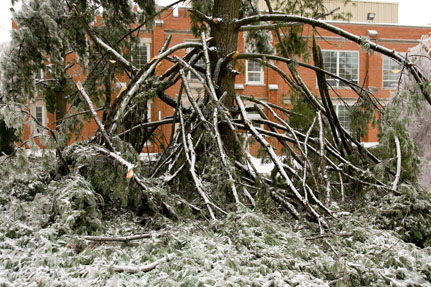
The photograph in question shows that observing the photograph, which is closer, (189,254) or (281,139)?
(189,254)

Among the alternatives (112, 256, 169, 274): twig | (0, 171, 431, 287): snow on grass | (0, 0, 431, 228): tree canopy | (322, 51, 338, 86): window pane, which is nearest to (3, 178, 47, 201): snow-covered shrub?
(0, 0, 431, 228): tree canopy

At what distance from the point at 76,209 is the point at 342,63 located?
1693 cm

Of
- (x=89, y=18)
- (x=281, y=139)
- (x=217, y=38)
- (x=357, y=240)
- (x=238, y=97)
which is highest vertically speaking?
(x=89, y=18)

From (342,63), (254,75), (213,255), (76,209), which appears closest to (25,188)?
(76,209)

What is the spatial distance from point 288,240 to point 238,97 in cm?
244

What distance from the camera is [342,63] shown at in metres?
18.0

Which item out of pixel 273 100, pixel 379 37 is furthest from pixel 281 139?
pixel 379 37

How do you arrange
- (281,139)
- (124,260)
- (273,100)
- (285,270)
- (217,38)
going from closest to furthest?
(285,270) → (124,260) → (281,139) → (217,38) → (273,100)

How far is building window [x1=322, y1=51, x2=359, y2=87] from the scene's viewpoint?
1777 centimetres

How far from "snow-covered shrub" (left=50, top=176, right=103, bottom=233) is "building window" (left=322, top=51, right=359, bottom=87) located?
16.0 metres

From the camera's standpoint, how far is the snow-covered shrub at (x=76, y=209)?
3.01 m

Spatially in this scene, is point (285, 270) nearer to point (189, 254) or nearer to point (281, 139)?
point (189, 254)

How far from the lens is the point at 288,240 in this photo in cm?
285

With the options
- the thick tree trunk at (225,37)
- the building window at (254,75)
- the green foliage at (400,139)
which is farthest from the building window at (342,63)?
the green foliage at (400,139)
